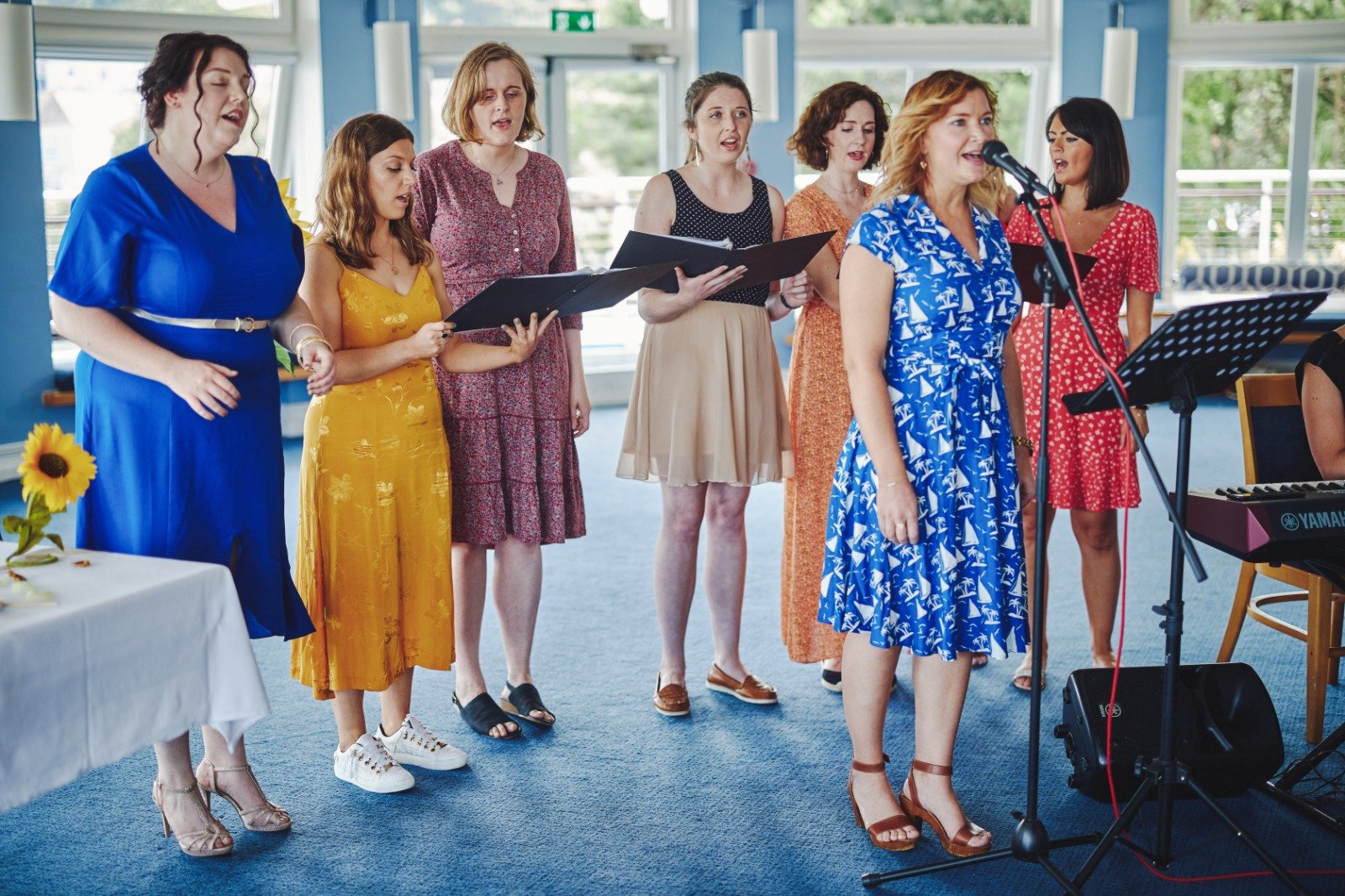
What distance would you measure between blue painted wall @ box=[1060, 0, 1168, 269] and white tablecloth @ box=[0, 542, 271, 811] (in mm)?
7854

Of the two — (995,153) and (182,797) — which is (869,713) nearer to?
(995,153)

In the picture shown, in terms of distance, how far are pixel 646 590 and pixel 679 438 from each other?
145cm

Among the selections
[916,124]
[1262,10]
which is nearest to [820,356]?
[916,124]

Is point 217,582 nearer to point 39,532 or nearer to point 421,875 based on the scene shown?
point 39,532

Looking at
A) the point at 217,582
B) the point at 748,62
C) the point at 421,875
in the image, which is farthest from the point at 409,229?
the point at 748,62

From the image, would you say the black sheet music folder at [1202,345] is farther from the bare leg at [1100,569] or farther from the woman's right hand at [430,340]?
the woman's right hand at [430,340]

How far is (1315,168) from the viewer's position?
357 inches

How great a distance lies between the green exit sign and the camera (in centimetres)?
825

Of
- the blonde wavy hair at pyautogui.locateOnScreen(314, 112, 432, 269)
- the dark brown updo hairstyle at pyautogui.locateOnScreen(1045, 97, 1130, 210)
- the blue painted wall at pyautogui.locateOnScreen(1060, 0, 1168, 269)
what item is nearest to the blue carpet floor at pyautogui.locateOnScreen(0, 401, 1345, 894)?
the blonde wavy hair at pyautogui.locateOnScreen(314, 112, 432, 269)

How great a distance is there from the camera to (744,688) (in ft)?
11.3

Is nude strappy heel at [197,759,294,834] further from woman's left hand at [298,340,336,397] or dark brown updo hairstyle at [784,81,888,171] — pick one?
dark brown updo hairstyle at [784,81,888,171]

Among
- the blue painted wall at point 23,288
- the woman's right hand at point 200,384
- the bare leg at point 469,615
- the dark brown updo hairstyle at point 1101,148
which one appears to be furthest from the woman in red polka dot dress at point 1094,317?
the blue painted wall at point 23,288

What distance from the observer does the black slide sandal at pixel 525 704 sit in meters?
3.28

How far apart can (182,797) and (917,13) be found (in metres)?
7.76
